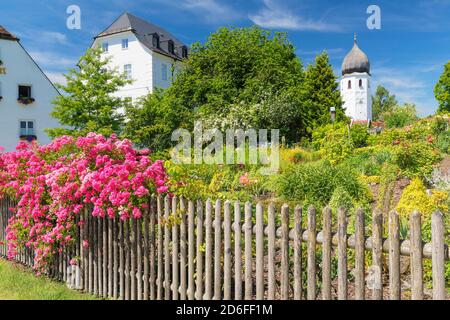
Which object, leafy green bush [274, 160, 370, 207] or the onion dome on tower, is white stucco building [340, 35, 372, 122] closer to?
the onion dome on tower

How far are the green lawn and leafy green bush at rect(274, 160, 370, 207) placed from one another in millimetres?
4709

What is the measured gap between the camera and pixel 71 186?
5.05 metres

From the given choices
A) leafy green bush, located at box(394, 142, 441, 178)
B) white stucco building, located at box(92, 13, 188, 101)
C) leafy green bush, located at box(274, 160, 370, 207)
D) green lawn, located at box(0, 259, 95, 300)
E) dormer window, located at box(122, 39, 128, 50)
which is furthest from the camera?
dormer window, located at box(122, 39, 128, 50)

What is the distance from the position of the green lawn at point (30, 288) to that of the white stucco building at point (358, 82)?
7152 cm

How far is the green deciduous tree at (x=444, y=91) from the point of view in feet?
141

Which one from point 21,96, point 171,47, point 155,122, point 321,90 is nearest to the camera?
point 155,122

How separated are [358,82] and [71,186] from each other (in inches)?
2965

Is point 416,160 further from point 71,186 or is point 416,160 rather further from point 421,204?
point 71,186

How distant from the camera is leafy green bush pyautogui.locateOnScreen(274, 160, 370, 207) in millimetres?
8281

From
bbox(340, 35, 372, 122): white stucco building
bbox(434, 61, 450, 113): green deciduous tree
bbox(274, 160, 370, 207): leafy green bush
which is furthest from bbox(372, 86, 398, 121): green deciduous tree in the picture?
bbox(274, 160, 370, 207): leafy green bush

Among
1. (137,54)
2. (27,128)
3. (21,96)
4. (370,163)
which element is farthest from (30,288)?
(137,54)

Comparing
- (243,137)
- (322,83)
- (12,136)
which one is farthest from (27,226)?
(322,83)

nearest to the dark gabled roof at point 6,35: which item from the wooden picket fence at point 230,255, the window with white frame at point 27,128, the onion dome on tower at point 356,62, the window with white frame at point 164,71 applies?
the window with white frame at point 27,128

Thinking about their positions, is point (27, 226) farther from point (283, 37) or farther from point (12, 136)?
point (283, 37)
